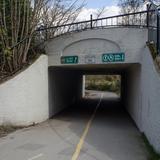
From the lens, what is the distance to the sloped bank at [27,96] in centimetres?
1484

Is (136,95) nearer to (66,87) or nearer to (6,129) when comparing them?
(6,129)

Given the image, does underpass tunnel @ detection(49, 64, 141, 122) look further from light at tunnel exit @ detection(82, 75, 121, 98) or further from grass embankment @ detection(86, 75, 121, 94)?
grass embankment @ detection(86, 75, 121, 94)

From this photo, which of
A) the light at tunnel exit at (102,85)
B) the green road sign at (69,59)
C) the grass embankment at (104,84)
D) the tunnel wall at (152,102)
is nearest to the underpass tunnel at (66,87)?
the green road sign at (69,59)

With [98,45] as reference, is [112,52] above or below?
below

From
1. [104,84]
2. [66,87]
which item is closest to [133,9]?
[66,87]

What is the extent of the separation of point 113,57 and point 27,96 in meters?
4.59

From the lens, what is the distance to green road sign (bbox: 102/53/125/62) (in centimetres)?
1570

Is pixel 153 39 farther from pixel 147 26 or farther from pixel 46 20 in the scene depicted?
pixel 46 20

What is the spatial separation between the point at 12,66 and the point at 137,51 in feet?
22.1

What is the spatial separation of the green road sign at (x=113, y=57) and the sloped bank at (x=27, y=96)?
355 cm

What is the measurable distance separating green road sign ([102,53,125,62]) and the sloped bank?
3552mm

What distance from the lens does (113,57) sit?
627 inches

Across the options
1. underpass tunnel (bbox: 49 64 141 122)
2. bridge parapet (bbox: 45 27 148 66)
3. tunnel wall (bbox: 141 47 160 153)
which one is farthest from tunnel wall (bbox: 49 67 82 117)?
tunnel wall (bbox: 141 47 160 153)

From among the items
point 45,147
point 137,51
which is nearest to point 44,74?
point 137,51
